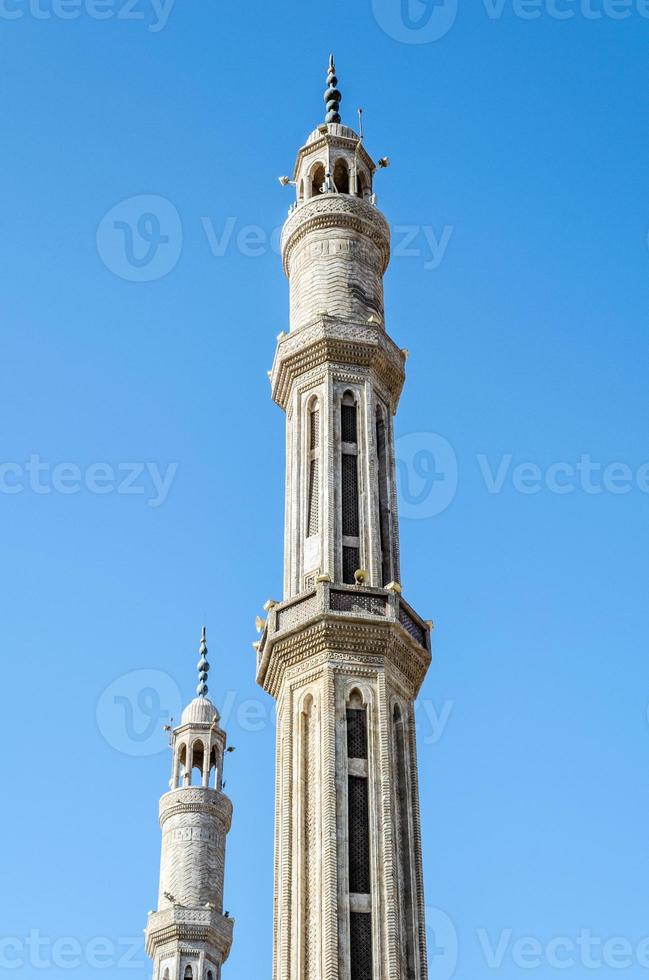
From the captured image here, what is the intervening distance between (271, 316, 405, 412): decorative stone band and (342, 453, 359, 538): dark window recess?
7.57 ft

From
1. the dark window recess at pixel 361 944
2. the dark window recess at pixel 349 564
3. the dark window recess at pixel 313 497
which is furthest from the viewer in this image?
the dark window recess at pixel 313 497

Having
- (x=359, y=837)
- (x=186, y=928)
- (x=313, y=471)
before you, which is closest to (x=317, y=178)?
(x=313, y=471)

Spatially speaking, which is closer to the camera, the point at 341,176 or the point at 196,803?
the point at 341,176

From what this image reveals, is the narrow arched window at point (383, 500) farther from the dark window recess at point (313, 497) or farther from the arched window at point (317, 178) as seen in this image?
the arched window at point (317, 178)

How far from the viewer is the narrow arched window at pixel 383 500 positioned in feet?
103

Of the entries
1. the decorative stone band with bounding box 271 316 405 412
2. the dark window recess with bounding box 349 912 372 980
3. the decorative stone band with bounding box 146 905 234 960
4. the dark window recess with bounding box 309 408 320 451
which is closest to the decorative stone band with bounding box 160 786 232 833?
the decorative stone band with bounding box 146 905 234 960

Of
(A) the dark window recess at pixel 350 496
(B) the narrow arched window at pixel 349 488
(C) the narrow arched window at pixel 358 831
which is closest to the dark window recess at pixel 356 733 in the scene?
(C) the narrow arched window at pixel 358 831

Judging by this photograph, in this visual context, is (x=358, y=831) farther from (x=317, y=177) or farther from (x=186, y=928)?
(x=186, y=928)

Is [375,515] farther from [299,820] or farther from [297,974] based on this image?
[297,974]

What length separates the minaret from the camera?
45719mm

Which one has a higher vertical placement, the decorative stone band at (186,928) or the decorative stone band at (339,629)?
the decorative stone band at (186,928)

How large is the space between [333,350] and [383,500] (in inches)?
136

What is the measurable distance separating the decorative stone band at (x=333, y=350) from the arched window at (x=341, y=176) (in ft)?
15.8

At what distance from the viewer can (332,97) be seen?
3916 centimetres
